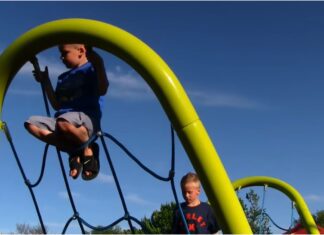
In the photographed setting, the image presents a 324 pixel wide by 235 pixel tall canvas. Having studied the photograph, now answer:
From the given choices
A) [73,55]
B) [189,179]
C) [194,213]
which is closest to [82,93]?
[73,55]

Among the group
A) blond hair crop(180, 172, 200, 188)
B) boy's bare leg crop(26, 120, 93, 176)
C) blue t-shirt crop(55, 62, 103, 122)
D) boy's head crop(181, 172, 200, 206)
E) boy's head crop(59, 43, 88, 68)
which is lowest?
boy's head crop(181, 172, 200, 206)

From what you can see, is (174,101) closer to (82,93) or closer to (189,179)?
(82,93)

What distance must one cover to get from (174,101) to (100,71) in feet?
3.47

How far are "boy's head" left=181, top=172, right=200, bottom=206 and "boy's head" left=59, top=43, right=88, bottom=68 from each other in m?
1.74

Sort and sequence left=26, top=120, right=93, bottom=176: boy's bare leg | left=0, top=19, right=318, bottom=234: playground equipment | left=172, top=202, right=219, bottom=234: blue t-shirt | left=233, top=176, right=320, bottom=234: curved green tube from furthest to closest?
left=233, top=176, right=320, bottom=234: curved green tube, left=172, top=202, right=219, bottom=234: blue t-shirt, left=26, top=120, right=93, bottom=176: boy's bare leg, left=0, top=19, right=318, bottom=234: playground equipment

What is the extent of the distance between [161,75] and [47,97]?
4.55 ft

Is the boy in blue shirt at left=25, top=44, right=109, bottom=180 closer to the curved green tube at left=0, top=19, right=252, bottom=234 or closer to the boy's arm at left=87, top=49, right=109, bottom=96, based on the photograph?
the boy's arm at left=87, top=49, right=109, bottom=96

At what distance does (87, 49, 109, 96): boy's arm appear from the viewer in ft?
11.6

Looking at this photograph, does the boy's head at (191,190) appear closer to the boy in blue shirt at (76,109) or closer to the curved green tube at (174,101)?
the boy in blue shirt at (76,109)

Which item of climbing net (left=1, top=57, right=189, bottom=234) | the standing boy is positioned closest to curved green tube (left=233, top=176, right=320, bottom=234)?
the standing boy

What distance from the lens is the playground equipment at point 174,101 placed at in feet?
8.33

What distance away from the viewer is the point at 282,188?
7617mm

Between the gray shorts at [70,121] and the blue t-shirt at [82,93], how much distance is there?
0.27ft

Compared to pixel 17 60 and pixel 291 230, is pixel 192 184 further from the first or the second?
pixel 291 230
